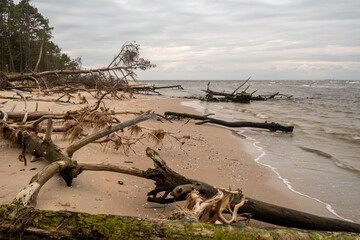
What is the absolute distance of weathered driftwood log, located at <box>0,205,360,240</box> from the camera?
1405mm

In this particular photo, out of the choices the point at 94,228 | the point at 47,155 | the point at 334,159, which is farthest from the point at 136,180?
the point at 334,159

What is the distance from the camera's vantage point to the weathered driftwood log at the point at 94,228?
4.61 feet

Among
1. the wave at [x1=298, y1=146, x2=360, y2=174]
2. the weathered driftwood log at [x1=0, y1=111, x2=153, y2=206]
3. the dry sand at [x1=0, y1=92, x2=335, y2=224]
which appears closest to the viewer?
the weathered driftwood log at [x1=0, y1=111, x2=153, y2=206]

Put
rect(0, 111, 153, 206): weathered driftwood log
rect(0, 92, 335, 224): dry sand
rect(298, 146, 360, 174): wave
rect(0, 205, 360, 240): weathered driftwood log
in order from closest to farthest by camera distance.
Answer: rect(0, 205, 360, 240): weathered driftwood log → rect(0, 111, 153, 206): weathered driftwood log → rect(0, 92, 335, 224): dry sand → rect(298, 146, 360, 174): wave

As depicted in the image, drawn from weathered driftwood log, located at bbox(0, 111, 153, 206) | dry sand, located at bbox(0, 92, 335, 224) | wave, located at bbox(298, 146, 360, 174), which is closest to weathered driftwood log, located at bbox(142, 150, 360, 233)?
dry sand, located at bbox(0, 92, 335, 224)

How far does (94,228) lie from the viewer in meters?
1.43

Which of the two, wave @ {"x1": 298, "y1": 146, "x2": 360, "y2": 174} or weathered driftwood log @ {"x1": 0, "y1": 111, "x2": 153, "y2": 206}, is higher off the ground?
weathered driftwood log @ {"x1": 0, "y1": 111, "x2": 153, "y2": 206}

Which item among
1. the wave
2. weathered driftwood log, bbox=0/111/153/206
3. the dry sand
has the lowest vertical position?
the wave

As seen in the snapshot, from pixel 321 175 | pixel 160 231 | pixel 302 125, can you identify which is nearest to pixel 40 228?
pixel 160 231

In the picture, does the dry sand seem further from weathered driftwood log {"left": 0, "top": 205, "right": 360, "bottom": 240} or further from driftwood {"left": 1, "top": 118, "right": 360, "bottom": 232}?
weathered driftwood log {"left": 0, "top": 205, "right": 360, "bottom": 240}

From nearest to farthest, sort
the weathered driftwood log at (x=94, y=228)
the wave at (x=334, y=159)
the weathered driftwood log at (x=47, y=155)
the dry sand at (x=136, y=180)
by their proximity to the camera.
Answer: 1. the weathered driftwood log at (x=94, y=228)
2. the weathered driftwood log at (x=47, y=155)
3. the dry sand at (x=136, y=180)
4. the wave at (x=334, y=159)

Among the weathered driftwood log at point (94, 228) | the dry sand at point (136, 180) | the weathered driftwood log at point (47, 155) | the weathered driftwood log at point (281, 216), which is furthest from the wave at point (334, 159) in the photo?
the weathered driftwood log at point (94, 228)

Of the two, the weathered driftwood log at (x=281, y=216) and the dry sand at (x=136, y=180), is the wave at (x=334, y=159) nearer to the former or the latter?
the dry sand at (x=136, y=180)

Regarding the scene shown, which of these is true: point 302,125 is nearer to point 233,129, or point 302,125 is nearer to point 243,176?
point 233,129
